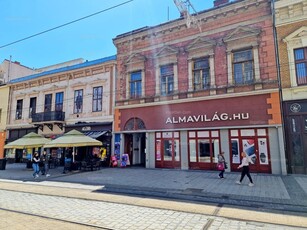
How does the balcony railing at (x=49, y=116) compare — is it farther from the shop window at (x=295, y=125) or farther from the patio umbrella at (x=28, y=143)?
the shop window at (x=295, y=125)

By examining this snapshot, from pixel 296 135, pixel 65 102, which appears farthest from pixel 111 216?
pixel 65 102

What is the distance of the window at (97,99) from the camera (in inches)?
814

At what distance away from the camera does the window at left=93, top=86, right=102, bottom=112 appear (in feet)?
67.8

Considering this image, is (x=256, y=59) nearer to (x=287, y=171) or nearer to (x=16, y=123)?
(x=287, y=171)

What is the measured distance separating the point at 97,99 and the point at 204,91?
10.4 meters

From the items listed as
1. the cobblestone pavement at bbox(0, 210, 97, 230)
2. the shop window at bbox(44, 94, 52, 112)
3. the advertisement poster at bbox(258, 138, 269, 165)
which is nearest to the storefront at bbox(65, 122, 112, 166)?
the shop window at bbox(44, 94, 52, 112)

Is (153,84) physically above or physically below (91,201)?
above

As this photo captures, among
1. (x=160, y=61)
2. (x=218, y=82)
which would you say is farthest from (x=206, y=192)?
(x=160, y=61)

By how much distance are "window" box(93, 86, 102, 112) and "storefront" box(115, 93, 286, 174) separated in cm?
302

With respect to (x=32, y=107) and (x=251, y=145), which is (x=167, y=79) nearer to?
(x=251, y=145)

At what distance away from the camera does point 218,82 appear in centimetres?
1560

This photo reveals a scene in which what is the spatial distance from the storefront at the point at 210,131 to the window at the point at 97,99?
3.02 meters

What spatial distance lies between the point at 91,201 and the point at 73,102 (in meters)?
16.1

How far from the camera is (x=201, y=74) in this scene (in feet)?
54.1
